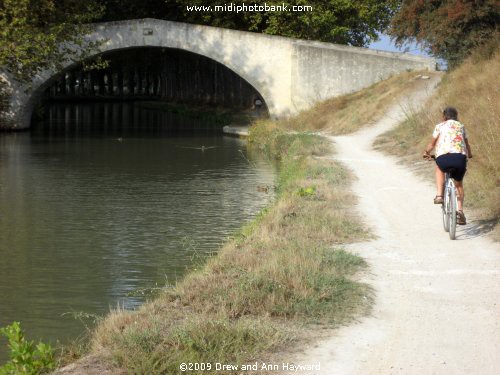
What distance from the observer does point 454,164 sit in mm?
11039

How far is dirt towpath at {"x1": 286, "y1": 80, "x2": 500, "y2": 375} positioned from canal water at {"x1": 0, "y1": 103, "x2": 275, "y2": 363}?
98.0 inches

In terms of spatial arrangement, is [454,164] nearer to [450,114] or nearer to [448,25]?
[450,114]

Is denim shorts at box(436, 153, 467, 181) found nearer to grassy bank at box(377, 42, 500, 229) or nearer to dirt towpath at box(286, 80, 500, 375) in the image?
dirt towpath at box(286, 80, 500, 375)

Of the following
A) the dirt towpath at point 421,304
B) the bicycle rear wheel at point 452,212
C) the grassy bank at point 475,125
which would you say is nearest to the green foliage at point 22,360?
the dirt towpath at point 421,304

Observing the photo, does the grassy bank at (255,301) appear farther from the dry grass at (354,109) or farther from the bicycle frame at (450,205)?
the dry grass at (354,109)

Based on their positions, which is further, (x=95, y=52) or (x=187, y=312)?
(x=95, y=52)

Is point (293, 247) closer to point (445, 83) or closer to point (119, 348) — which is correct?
point (119, 348)

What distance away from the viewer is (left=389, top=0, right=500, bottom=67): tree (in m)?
25.9

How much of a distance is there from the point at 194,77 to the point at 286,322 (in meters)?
46.2

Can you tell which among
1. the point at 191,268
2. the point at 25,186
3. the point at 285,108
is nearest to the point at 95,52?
the point at 285,108

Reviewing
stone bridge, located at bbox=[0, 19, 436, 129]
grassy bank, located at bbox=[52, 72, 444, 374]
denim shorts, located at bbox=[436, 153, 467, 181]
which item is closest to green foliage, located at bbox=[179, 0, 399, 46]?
stone bridge, located at bbox=[0, 19, 436, 129]

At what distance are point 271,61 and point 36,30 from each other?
30.4 ft

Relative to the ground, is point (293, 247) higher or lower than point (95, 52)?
lower

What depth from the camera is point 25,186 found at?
20141mm
